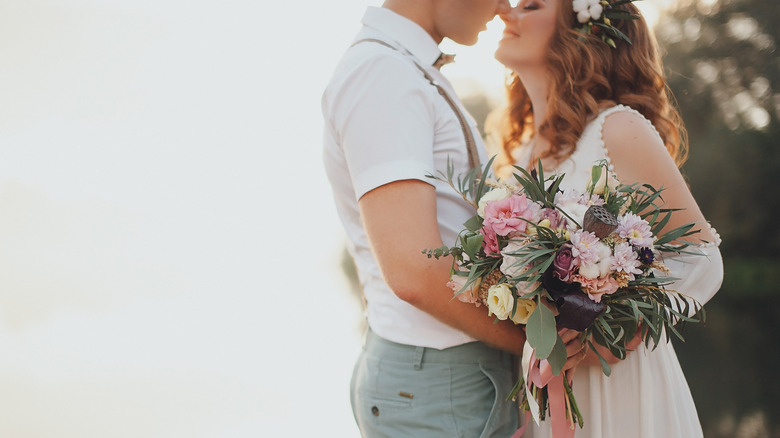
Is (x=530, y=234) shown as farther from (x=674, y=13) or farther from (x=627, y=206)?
(x=674, y=13)

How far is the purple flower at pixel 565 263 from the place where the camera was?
1633 millimetres

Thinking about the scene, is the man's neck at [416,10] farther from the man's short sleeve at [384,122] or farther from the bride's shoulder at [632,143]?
the bride's shoulder at [632,143]

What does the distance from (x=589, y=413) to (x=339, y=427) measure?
4816 millimetres

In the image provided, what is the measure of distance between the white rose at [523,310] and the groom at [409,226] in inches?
5.0

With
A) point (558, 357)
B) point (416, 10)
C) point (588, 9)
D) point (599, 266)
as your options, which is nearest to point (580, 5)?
point (588, 9)

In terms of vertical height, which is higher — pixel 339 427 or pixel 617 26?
pixel 617 26

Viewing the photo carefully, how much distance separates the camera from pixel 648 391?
211 centimetres

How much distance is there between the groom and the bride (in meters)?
0.31

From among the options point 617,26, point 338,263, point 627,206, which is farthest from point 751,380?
point 338,263

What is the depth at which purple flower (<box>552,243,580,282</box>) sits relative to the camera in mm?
1633

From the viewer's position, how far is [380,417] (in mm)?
1932

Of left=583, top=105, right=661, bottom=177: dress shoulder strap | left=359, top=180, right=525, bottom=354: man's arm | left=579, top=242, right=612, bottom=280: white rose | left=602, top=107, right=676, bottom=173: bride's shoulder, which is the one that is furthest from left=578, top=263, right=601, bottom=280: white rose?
left=583, top=105, right=661, bottom=177: dress shoulder strap

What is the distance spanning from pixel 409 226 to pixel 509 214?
0.23 meters

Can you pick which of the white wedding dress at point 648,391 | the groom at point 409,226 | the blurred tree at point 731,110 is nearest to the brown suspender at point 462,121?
the groom at point 409,226
